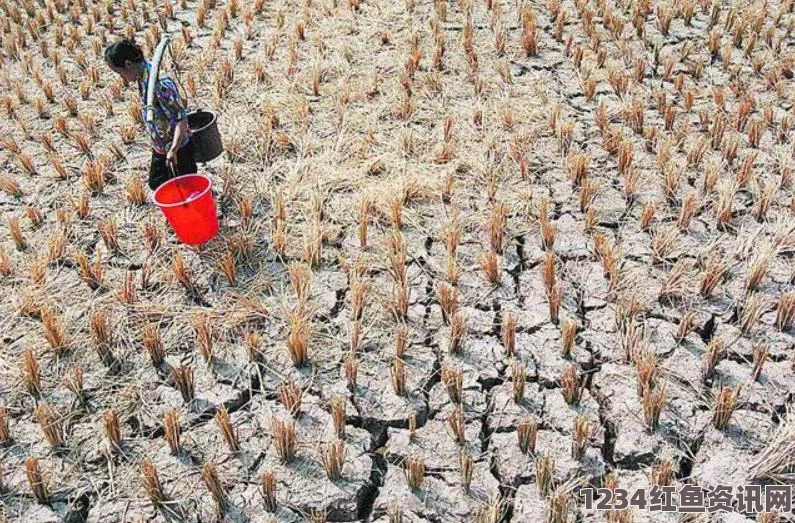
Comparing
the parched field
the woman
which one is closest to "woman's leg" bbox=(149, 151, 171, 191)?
the woman

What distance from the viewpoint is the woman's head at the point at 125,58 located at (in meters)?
3.34

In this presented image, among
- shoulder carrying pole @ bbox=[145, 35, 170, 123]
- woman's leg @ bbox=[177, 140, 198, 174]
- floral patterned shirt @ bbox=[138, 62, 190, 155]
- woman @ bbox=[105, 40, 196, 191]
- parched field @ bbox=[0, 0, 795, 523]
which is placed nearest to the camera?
parched field @ bbox=[0, 0, 795, 523]

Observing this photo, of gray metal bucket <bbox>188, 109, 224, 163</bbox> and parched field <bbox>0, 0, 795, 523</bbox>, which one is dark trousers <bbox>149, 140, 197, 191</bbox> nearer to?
gray metal bucket <bbox>188, 109, 224, 163</bbox>

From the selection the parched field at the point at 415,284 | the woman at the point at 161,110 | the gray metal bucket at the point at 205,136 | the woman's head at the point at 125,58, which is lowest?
the parched field at the point at 415,284

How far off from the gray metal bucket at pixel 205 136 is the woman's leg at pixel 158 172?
0.58 feet

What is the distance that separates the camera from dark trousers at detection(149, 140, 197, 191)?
151 inches

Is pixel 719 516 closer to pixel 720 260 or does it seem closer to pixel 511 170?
pixel 720 260

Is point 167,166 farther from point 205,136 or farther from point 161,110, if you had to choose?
point 161,110

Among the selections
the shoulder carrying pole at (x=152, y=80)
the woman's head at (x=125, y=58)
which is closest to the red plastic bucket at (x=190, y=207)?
the shoulder carrying pole at (x=152, y=80)

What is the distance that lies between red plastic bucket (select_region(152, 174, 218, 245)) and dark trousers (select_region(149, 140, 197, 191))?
0.44 feet

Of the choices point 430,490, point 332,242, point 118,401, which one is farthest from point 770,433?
point 118,401

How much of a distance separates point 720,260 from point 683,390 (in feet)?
2.74

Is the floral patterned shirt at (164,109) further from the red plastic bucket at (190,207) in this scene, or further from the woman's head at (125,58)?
the red plastic bucket at (190,207)

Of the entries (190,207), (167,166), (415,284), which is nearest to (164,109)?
(167,166)
